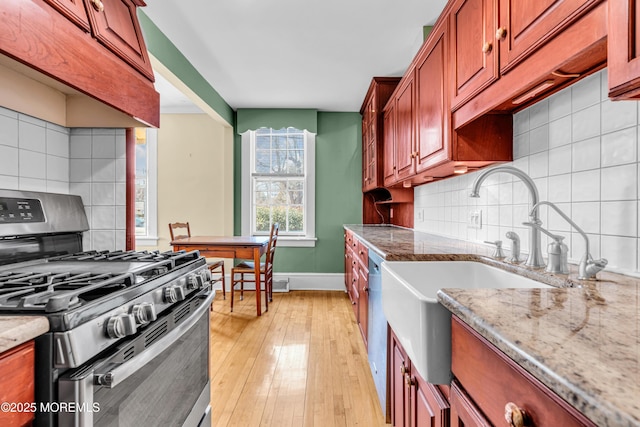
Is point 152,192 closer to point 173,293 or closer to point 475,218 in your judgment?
point 173,293

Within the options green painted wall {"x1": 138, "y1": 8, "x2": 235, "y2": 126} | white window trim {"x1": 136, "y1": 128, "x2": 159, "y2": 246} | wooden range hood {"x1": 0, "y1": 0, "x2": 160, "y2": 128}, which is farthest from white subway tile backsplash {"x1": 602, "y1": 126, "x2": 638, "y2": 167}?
white window trim {"x1": 136, "y1": 128, "x2": 159, "y2": 246}

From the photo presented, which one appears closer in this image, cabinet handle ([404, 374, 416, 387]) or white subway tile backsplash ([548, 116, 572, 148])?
cabinet handle ([404, 374, 416, 387])

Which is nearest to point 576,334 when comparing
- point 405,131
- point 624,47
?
point 624,47

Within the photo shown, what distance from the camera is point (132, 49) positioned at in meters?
1.44

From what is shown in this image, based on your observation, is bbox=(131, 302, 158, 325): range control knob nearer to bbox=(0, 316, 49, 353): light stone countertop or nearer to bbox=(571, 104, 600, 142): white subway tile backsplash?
bbox=(0, 316, 49, 353): light stone countertop

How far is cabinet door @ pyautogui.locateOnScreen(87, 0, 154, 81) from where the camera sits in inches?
48.4

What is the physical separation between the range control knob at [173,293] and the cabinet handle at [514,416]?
3.24 feet

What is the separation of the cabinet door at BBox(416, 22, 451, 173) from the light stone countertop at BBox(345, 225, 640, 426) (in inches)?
40.1

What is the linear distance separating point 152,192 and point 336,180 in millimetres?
2575

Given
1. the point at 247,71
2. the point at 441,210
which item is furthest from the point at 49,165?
the point at 441,210

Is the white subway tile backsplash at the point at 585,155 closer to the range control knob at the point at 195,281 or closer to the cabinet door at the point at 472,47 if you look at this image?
the cabinet door at the point at 472,47

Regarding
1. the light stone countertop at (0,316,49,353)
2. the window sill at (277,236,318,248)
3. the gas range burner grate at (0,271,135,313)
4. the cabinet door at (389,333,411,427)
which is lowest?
the cabinet door at (389,333,411,427)

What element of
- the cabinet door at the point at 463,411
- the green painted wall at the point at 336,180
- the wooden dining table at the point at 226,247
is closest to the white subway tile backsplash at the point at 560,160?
the cabinet door at the point at 463,411

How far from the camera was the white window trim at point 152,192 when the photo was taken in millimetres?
4602
